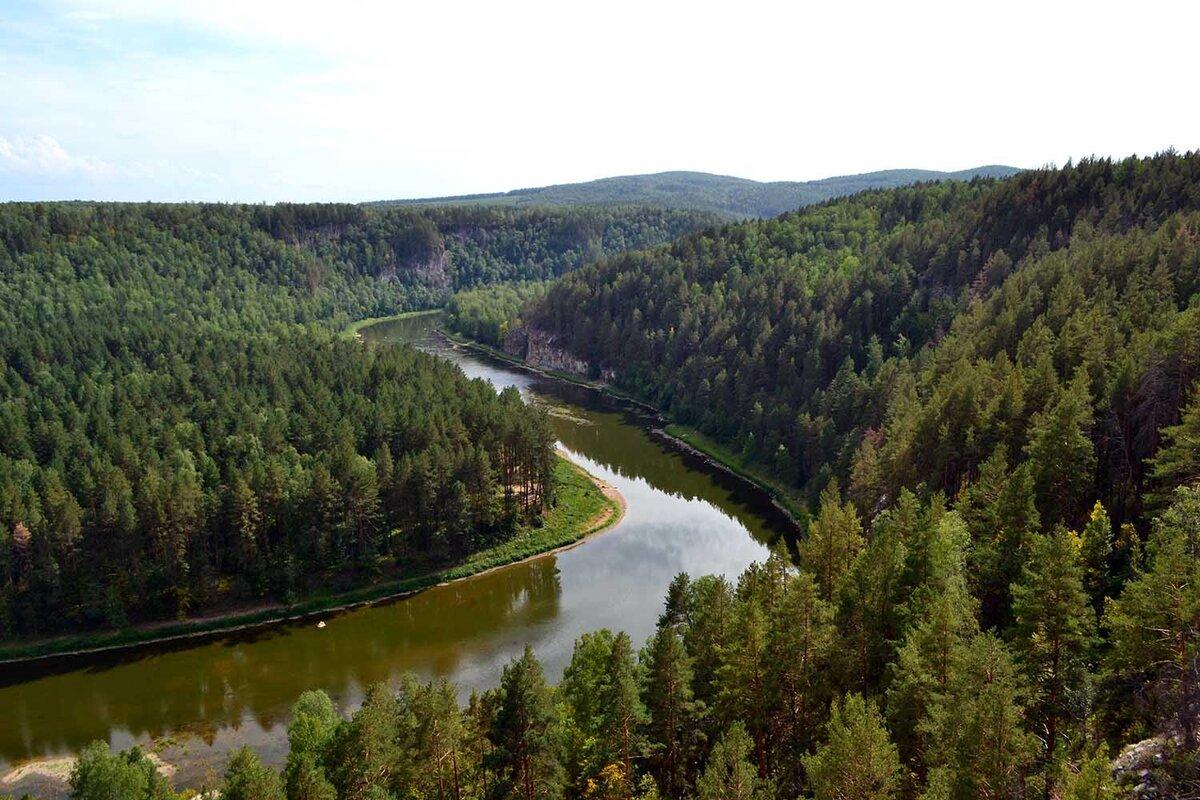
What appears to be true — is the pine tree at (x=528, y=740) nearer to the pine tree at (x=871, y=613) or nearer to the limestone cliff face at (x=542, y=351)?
the pine tree at (x=871, y=613)

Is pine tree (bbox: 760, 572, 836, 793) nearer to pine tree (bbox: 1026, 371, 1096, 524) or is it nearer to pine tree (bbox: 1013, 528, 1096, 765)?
pine tree (bbox: 1013, 528, 1096, 765)

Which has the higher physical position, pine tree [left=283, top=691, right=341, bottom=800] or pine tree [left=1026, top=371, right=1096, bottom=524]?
pine tree [left=1026, top=371, right=1096, bottom=524]

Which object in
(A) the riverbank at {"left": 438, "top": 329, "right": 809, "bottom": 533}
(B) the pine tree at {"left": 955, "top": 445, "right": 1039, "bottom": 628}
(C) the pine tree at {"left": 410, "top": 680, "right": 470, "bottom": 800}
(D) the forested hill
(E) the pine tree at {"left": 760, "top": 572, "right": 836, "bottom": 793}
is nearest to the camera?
(C) the pine tree at {"left": 410, "top": 680, "right": 470, "bottom": 800}

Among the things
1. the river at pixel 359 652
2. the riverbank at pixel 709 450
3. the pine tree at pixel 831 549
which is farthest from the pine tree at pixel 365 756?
the riverbank at pixel 709 450

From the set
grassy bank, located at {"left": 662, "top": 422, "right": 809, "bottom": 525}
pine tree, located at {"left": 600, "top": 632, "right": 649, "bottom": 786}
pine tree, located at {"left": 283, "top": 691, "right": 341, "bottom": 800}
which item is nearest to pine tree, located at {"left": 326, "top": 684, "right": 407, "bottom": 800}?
pine tree, located at {"left": 283, "top": 691, "right": 341, "bottom": 800}

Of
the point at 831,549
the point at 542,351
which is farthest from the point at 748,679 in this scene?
the point at 542,351

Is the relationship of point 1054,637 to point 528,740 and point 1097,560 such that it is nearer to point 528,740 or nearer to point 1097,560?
point 1097,560
